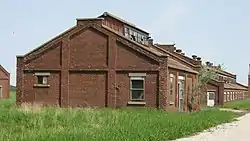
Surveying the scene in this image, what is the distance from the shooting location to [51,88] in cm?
3894

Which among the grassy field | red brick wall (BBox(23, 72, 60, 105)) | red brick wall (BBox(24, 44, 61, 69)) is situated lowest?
the grassy field

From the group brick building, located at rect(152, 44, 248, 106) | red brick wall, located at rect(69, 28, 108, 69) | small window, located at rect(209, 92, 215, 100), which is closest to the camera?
red brick wall, located at rect(69, 28, 108, 69)

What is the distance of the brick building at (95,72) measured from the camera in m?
36.7

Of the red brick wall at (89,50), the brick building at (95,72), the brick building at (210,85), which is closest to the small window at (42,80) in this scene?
the brick building at (95,72)

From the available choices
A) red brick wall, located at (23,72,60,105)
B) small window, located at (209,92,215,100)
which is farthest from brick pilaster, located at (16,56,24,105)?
small window, located at (209,92,215,100)

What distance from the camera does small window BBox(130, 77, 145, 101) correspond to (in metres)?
37.0

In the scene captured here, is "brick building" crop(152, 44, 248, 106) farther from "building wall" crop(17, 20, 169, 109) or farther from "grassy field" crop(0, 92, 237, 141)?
"grassy field" crop(0, 92, 237, 141)

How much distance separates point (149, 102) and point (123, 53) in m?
4.38

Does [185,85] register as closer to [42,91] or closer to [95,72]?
[95,72]

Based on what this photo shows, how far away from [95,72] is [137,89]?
12.3ft

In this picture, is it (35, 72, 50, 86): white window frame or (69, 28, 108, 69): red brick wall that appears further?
(35, 72, 50, 86): white window frame

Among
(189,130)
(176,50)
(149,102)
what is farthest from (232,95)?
(189,130)

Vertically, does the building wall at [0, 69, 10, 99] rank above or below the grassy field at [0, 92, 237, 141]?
above

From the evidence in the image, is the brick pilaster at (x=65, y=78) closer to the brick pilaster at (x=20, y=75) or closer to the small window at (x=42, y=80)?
the small window at (x=42, y=80)
